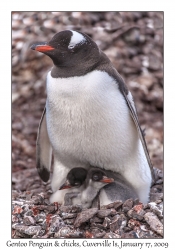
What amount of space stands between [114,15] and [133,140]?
1.65 metres

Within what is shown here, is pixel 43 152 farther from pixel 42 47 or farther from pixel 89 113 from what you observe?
pixel 42 47

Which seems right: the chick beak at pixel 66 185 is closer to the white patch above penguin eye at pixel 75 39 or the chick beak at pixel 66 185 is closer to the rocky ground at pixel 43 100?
the rocky ground at pixel 43 100

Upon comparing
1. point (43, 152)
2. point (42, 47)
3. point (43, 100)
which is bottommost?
point (43, 152)

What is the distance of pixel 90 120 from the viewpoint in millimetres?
2477

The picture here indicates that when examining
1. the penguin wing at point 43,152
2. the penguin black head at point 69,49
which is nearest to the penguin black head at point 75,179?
the penguin wing at point 43,152

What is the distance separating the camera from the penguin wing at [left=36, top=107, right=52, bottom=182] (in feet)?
9.50

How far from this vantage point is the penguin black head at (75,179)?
8.51ft

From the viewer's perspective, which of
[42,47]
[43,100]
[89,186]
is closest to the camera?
[42,47]

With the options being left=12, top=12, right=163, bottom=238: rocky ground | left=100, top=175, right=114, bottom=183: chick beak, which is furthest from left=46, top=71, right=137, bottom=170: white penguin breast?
left=12, top=12, right=163, bottom=238: rocky ground

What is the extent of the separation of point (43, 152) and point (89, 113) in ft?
2.08

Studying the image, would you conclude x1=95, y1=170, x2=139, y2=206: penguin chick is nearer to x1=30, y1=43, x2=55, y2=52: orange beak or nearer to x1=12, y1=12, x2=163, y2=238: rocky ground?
x1=12, y1=12, x2=163, y2=238: rocky ground

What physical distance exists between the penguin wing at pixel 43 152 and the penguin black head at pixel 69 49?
0.54 metres

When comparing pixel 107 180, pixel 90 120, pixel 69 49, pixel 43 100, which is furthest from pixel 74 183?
pixel 43 100

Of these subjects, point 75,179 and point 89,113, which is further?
point 75,179
